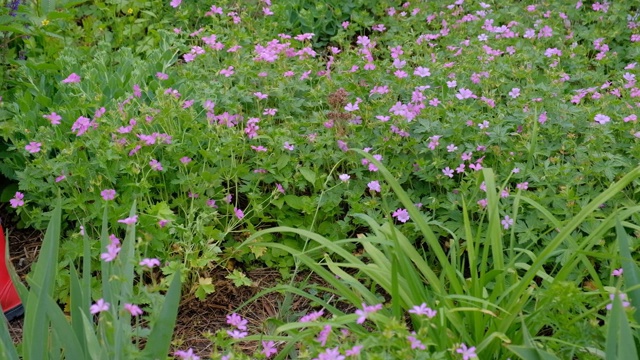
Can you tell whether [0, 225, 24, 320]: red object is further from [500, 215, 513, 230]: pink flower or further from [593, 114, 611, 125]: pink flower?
[593, 114, 611, 125]: pink flower

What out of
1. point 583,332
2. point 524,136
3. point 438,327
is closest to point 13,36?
point 524,136

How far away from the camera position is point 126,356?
1607mm

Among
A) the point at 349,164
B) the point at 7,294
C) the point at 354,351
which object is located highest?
the point at 354,351

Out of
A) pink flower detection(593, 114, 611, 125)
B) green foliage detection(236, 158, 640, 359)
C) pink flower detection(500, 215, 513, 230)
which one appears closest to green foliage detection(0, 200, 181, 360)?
green foliage detection(236, 158, 640, 359)

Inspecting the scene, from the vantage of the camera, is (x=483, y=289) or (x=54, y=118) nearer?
(x=483, y=289)

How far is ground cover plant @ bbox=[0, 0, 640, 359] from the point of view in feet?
7.07

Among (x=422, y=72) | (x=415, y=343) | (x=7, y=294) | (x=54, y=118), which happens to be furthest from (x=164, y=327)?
(x=422, y=72)

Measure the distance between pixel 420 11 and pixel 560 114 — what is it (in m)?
1.44

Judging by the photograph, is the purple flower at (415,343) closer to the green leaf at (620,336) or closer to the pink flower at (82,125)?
the green leaf at (620,336)

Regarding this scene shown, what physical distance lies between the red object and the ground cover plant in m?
0.15

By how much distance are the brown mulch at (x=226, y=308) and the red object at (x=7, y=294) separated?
0.16ft

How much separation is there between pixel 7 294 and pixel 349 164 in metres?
1.19

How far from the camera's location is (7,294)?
2.47 meters

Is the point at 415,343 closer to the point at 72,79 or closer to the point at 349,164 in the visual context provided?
the point at 349,164
